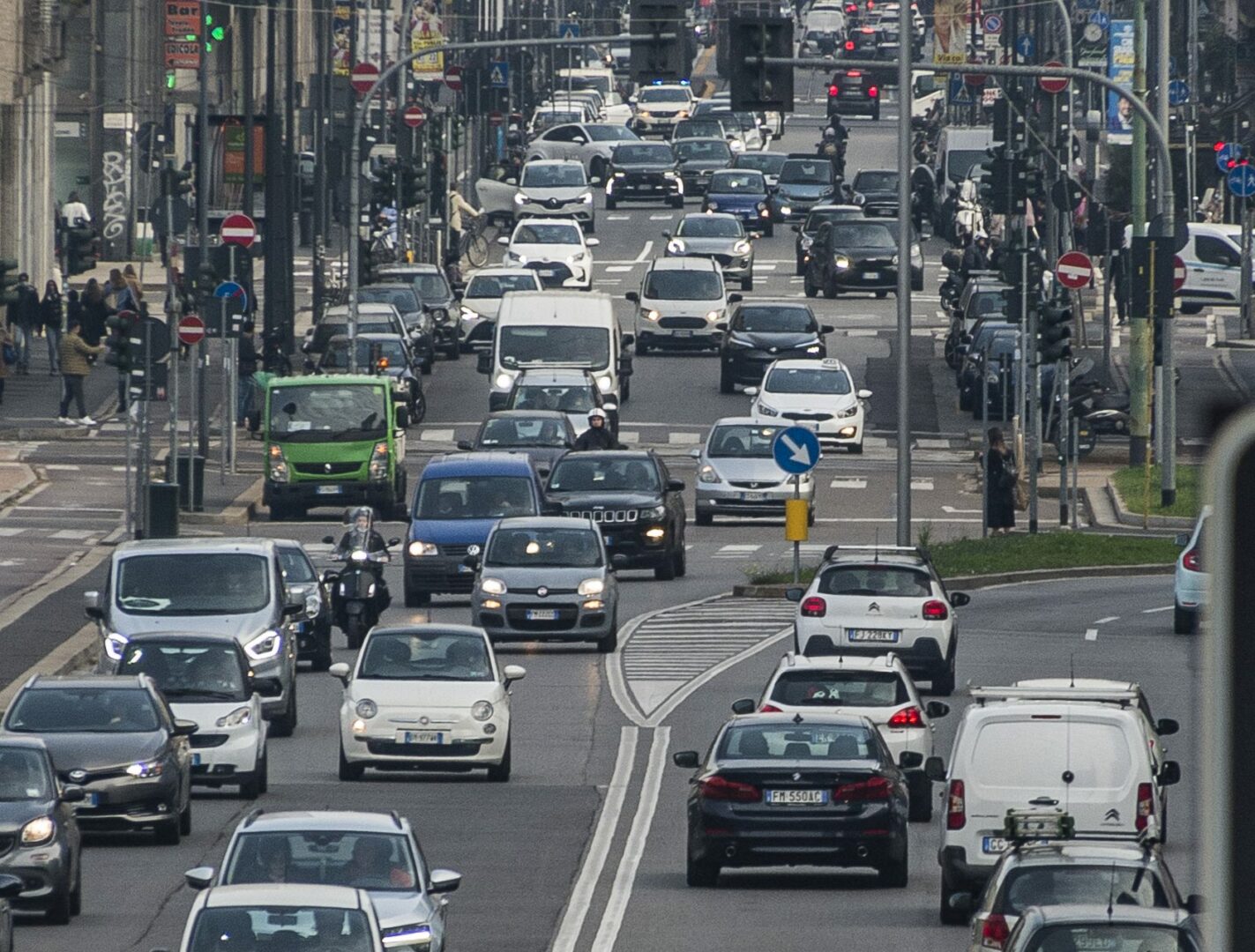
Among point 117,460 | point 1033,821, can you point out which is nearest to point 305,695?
point 1033,821

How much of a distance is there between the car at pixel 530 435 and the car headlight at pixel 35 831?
25.7 metres

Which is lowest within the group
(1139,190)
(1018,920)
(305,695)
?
(305,695)

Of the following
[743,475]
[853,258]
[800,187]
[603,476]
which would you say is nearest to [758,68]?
[603,476]

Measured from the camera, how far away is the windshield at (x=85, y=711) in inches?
848

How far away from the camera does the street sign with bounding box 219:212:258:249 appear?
49.7 m

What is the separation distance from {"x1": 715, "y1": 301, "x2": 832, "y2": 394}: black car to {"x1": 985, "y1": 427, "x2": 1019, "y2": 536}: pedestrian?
51.8 feet

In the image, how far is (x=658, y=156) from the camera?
302 ft

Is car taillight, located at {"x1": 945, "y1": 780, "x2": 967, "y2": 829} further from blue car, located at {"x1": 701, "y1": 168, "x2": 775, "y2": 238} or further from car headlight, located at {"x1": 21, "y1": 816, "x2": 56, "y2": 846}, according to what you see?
blue car, located at {"x1": 701, "y1": 168, "x2": 775, "y2": 238}

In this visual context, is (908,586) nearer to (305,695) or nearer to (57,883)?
(305,695)

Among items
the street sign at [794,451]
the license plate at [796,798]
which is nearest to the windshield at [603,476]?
the street sign at [794,451]

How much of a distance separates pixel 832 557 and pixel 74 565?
1315 cm

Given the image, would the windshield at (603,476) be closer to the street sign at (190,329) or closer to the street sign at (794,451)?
the street sign at (794,451)

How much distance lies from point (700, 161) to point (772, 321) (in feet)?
129

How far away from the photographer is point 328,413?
43.4 meters
